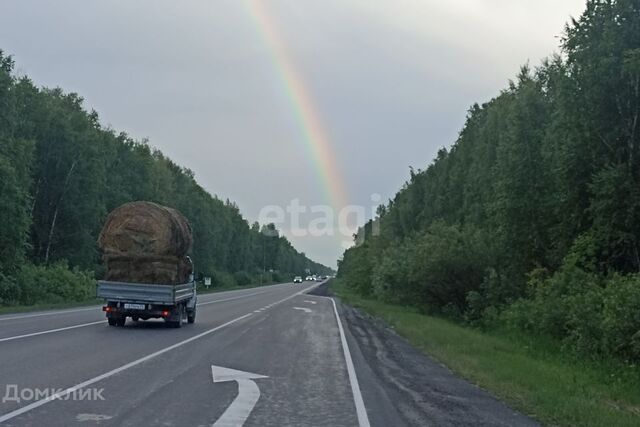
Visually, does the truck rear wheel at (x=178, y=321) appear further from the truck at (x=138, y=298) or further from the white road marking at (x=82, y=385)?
the white road marking at (x=82, y=385)

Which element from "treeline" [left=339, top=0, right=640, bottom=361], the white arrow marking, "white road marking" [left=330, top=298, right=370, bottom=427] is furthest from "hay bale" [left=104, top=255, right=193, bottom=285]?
"treeline" [left=339, top=0, right=640, bottom=361]

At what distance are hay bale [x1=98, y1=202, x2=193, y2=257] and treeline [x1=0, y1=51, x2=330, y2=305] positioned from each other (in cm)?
1789

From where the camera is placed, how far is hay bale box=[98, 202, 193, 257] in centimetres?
2256

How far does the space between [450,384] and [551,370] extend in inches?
142

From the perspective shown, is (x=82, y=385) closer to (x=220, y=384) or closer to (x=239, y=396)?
(x=220, y=384)

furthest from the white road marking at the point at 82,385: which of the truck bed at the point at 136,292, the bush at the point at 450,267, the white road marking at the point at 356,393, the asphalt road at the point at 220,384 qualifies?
the bush at the point at 450,267

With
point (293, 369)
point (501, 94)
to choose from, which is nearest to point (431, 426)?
point (293, 369)

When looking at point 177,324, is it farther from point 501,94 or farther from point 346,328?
point 501,94

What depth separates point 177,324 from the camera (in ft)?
77.1

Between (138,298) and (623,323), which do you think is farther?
(138,298)

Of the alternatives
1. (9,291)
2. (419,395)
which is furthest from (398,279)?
(419,395)

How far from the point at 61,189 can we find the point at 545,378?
5730 centimetres

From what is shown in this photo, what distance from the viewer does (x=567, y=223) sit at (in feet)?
92.8

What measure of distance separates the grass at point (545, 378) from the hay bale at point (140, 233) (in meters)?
8.32
